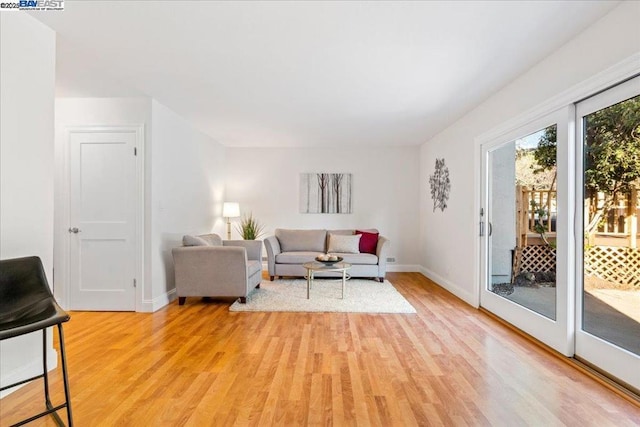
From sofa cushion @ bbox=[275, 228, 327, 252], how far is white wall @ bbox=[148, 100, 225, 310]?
1246 millimetres

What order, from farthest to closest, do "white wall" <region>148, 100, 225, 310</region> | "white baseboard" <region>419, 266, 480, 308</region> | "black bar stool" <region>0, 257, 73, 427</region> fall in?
"white baseboard" <region>419, 266, 480, 308</region> < "white wall" <region>148, 100, 225, 310</region> < "black bar stool" <region>0, 257, 73, 427</region>

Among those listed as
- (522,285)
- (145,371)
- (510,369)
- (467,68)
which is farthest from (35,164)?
(522,285)

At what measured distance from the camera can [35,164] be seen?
225cm

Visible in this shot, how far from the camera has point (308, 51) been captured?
2.62m

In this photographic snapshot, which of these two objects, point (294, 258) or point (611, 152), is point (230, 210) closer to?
point (294, 258)

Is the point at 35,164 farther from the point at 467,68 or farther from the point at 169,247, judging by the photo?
the point at 467,68

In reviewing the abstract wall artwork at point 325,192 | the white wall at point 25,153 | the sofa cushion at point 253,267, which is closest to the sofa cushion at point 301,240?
the abstract wall artwork at point 325,192

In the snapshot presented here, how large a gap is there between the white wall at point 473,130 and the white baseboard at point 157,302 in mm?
3711

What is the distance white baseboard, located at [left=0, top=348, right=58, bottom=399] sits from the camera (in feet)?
6.61

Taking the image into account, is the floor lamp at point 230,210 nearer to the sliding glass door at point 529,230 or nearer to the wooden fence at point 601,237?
the sliding glass door at point 529,230

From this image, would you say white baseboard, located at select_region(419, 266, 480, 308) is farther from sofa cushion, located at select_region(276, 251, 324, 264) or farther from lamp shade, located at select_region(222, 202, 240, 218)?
lamp shade, located at select_region(222, 202, 240, 218)

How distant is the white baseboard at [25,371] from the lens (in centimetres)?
202

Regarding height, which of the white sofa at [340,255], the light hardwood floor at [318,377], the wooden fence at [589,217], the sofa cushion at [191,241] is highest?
the wooden fence at [589,217]

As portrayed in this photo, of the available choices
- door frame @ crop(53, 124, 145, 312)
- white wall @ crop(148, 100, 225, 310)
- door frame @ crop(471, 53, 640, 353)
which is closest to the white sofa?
white wall @ crop(148, 100, 225, 310)
